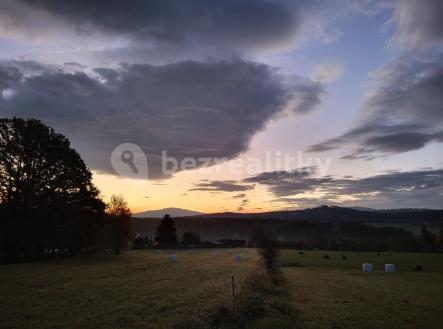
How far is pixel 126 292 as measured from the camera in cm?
2967

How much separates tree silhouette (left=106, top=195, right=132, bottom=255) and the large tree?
81.6 feet

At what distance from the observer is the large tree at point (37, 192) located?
2275 inches

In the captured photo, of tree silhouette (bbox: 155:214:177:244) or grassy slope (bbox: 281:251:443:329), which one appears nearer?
grassy slope (bbox: 281:251:443:329)

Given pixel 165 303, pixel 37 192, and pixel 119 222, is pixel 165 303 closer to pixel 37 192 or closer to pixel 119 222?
pixel 37 192

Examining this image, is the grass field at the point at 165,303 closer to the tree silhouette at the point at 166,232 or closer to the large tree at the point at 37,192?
the large tree at the point at 37,192

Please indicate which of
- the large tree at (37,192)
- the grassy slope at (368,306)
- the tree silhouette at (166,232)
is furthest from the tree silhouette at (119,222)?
the grassy slope at (368,306)

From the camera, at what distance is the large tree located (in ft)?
190

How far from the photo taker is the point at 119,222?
9594 cm

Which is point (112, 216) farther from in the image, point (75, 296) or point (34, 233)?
point (75, 296)

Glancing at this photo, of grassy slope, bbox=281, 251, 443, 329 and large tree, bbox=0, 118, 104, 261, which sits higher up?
large tree, bbox=0, 118, 104, 261

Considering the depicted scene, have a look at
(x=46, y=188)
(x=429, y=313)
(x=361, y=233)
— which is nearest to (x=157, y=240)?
(x=46, y=188)

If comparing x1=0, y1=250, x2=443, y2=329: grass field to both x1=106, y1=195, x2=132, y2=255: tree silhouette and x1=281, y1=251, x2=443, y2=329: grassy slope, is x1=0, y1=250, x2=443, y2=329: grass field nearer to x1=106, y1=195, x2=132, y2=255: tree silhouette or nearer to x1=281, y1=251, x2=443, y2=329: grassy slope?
x1=281, y1=251, x2=443, y2=329: grassy slope

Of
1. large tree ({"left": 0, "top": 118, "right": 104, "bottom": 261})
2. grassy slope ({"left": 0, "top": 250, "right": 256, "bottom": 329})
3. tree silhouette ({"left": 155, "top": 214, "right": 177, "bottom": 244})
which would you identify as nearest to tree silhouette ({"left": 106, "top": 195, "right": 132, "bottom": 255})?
large tree ({"left": 0, "top": 118, "right": 104, "bottom": 261})

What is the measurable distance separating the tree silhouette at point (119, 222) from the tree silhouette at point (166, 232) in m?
40.3
